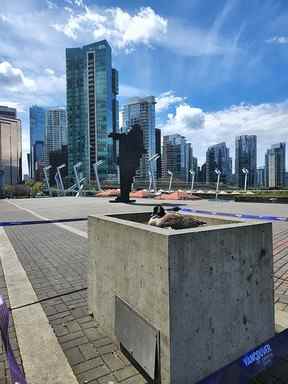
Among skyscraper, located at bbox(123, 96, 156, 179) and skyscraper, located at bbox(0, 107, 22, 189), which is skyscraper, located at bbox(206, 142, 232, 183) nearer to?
skyscraper, located at bbox(123, 96, 156, 179)

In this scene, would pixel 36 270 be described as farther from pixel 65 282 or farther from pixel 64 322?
pixel 64 322

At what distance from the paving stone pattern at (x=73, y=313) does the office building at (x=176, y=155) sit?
11331cm

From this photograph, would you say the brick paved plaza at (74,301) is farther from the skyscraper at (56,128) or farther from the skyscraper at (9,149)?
the skyscraper at (56,128)

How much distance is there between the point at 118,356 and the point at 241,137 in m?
122

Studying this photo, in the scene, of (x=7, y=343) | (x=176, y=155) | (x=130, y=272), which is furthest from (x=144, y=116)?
(x=7, y=343)

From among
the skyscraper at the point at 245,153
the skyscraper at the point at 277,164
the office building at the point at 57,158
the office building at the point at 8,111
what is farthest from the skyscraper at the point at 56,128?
the skyscraper at the point at 277,164

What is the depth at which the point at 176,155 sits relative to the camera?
120 meters

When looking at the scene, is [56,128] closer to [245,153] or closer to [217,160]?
[217,160]

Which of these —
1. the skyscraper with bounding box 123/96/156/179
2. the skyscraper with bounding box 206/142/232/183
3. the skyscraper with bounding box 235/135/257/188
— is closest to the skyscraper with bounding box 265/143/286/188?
the skyscraper with bounding box 235/135/257/188

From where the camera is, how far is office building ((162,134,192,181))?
394 feet

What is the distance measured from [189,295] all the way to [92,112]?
11284 cm

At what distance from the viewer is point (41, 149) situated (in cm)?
17638

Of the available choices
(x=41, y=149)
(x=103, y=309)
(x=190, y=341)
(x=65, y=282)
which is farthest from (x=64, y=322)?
(x=41, y=149)

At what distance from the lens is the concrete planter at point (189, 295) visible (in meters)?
2.08
